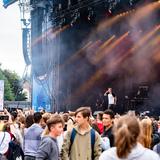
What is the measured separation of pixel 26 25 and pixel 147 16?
18.2 feet

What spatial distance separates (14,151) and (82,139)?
1.89 metres

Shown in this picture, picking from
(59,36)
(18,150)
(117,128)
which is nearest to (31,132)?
(18,150)

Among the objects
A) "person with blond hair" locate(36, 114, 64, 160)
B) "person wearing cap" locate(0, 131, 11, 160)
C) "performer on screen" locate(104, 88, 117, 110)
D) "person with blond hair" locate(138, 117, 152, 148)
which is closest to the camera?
"person with blond hair" locate(138, 117, 152, 148)

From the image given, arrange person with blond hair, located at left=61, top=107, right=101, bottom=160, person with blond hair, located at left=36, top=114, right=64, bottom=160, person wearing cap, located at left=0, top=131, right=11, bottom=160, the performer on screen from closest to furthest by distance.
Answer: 1. person with blond hair, located at left=36, top=114, right=64, bottom=160
2. person with blond hair, located at left=61, top=107, right=101, bottom=160
3. person wearing cap, located at left=0, top=131, right=11, bottom=160
4. the performer on screen

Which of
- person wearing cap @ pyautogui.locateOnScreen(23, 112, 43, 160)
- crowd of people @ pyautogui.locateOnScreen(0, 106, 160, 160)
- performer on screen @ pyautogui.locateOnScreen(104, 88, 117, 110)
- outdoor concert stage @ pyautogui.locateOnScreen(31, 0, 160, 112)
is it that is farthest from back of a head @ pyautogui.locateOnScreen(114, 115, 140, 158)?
performer on screen @ pyautogui.locateOnScreen(104, 88, 117, 110)

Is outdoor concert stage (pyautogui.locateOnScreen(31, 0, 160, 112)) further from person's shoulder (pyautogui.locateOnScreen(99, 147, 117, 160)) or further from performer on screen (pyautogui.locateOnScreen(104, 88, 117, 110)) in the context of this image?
person's shoulder (pyautogui.locateOnScreen(99, 147, 117, 160))

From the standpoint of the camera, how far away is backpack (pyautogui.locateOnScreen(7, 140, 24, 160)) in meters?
6.73

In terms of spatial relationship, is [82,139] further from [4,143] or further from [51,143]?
[4,143]

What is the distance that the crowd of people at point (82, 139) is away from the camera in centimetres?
290

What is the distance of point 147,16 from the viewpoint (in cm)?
2000

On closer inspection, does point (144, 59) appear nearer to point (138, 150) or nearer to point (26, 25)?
point (26, 25)

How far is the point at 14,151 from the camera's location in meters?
6.83

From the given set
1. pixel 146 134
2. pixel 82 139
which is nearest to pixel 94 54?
pixel 82 139

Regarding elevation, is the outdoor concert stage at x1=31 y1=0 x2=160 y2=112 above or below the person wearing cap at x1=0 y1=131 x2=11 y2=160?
above
